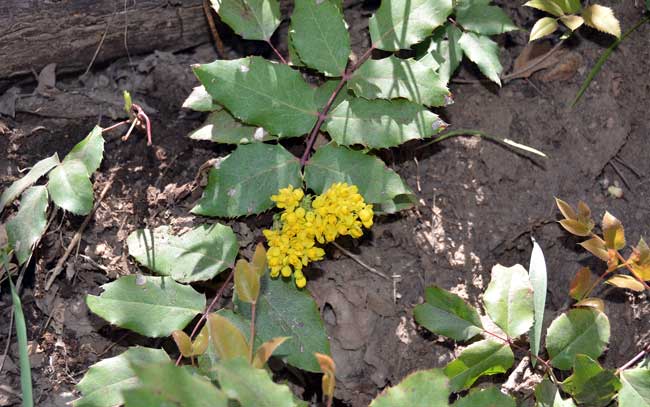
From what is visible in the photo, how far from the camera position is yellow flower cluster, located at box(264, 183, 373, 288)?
1841mm

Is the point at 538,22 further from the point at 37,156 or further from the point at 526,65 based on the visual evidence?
the point at 37,156

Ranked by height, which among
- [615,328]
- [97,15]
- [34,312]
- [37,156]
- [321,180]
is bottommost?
[615,328]

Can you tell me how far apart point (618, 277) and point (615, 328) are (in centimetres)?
18

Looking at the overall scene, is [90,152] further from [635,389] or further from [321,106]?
[635,389]

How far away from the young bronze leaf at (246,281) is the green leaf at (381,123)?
50cm

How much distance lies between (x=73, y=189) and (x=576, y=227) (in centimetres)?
146

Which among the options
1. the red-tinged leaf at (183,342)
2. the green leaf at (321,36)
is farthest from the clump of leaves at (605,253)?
the red-tinged leaf at (183,342)

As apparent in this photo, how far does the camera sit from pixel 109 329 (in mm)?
2021

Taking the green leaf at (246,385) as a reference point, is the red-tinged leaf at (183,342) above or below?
below

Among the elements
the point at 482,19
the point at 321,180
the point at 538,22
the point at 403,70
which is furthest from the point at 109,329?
the point at 538,22

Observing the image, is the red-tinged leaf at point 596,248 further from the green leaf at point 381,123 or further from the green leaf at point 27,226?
the green leaf at point 27,226

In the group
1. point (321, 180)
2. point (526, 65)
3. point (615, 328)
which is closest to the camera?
point (321, 180)

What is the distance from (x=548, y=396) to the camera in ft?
6.17

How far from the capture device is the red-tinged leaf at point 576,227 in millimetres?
2031
